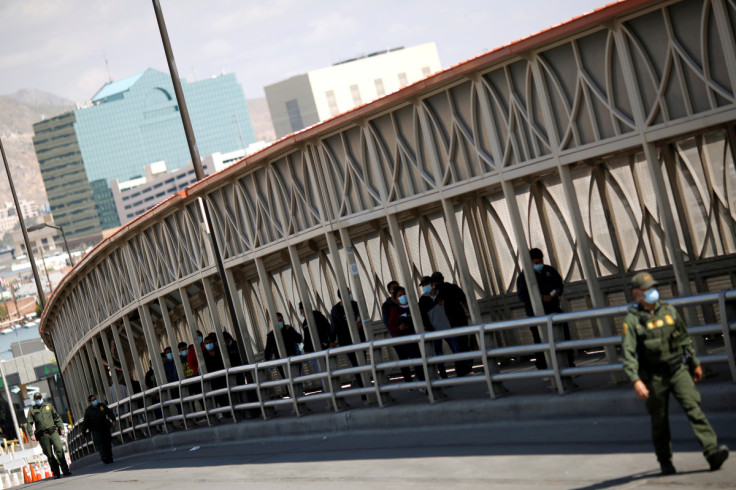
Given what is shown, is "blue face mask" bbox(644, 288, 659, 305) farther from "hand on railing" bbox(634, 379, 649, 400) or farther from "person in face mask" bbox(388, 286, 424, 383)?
"person in face mask" bbox(388, 286, 424, 383)

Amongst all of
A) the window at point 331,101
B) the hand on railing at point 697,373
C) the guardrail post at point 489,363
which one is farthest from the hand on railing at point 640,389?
the window at point 331,101

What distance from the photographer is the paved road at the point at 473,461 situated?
817 cm

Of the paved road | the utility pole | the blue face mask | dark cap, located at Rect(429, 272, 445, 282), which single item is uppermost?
the utility pole

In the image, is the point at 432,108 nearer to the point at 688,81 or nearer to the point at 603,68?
the point at 603,68

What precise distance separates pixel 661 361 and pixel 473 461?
2886 mm

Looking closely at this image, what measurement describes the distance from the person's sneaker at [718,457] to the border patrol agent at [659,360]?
332 mm

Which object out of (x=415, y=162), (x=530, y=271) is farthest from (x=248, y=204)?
(x=530, y=271)

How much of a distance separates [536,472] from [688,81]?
13.9 feet

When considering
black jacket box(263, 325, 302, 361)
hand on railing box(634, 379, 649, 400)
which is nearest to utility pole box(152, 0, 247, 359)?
black jacket box(263, 325, 302, 361)

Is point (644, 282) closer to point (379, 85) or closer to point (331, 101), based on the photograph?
point (379, 85)

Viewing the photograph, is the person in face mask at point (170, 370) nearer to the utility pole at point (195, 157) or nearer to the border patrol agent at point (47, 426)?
the border patrol agent at point (47, 426)

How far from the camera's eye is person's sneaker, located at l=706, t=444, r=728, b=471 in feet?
24.2

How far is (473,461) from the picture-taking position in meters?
10.0

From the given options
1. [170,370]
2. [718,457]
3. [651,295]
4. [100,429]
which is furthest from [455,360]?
[170,370]
